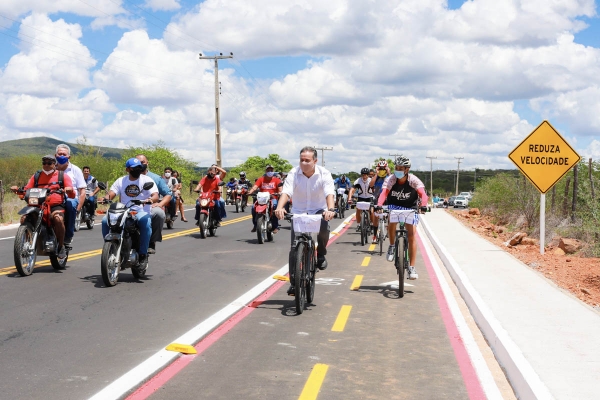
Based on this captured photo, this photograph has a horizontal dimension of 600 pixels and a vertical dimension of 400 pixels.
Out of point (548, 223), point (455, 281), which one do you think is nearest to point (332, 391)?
point (455, 281)

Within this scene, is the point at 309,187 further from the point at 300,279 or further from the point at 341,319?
the point at 341,319

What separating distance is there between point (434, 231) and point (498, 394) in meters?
18.6

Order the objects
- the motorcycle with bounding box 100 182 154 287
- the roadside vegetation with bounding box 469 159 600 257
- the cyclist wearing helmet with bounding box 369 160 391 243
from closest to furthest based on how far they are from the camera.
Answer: the motorcycle with bounding box 100 182 154 287 → the cyclist wearing helmet with bounding box 369 160 391 243 → the roadside vegetation with bounding box 469 159 600 257

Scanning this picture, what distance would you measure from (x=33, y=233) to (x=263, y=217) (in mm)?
8070

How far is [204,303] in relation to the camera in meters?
9.24

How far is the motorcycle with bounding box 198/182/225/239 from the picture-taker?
1944cm

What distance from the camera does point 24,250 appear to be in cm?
1081

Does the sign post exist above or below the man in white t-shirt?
above


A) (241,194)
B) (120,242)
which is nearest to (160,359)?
(120,242)

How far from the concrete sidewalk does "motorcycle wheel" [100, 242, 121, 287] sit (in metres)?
5.05

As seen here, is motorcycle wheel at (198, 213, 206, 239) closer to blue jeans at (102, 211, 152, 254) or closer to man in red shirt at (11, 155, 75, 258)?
man in red shirt at (11, 155, 75, 258)

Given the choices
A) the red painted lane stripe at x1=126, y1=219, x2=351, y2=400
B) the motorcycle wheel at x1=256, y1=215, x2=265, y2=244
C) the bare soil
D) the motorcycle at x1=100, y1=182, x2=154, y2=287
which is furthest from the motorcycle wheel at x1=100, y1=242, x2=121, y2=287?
the motorcycle wheel at x1=256, y1=215, x2=265, y2=244

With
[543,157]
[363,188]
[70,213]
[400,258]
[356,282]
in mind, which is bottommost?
[356,282]

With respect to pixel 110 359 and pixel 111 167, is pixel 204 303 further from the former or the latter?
pixel 111 167
